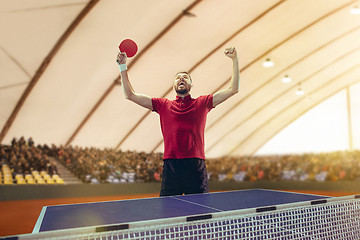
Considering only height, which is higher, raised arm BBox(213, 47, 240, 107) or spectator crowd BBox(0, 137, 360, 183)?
spectator crowd BBox(0, 137, 360, 183)

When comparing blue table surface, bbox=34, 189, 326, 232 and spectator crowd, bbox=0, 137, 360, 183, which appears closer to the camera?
blue table surface, bbox=34, 189, 326, 232

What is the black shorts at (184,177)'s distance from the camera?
3.33 meters

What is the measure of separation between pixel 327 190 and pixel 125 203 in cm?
774

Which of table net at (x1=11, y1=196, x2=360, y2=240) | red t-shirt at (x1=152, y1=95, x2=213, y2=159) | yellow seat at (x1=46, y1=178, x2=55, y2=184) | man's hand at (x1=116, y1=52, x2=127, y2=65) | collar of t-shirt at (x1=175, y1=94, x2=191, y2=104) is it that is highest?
man's hand at (x1=116, y1=52, x2=127, y2=65)

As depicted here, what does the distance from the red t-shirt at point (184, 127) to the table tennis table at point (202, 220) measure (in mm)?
471

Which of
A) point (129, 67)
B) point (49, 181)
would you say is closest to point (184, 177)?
point (49, 181)

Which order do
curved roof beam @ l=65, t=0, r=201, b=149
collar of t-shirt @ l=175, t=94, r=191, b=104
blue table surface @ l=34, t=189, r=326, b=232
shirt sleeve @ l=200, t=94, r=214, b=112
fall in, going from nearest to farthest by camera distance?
blue table surface @ l=34, t=189, r=326, b=232
shirt sleeve @ l=200, t=94, r=214, b=112
collar of t-shirt @ l=175, t=94, r=191, b=104
curved roof beam @ l=65, t=0, r=201, b=149

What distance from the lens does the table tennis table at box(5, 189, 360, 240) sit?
1.85 m

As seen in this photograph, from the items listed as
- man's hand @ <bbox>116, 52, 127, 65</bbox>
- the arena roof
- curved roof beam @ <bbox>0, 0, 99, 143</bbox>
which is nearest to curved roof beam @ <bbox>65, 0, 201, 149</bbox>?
the arena roof

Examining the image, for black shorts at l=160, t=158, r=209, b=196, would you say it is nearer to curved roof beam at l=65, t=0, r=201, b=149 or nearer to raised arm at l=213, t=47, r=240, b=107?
raised arm at l=213, t=47, r=240, b=107

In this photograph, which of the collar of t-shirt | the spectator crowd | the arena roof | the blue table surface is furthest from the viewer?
the arena roof

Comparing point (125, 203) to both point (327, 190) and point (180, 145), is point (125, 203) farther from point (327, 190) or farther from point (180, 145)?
point (327, 190)

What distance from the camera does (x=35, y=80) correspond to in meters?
13.1

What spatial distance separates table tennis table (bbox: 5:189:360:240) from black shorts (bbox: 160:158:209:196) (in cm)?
29
